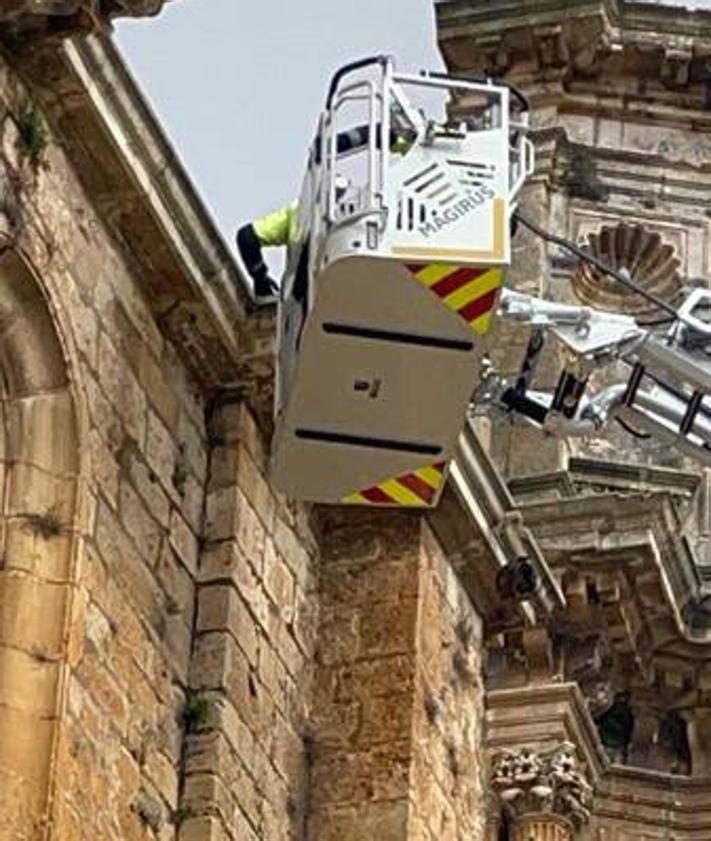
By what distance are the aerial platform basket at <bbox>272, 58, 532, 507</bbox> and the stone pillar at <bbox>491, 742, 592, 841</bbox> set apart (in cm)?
396

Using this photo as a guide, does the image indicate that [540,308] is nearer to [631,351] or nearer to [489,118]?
[631,351]

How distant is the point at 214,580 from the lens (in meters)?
15.6

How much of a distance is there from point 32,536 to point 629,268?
30.1 feet

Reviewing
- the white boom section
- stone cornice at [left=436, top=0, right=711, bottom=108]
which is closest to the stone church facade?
the white boom section

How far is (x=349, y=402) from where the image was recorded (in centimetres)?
1497

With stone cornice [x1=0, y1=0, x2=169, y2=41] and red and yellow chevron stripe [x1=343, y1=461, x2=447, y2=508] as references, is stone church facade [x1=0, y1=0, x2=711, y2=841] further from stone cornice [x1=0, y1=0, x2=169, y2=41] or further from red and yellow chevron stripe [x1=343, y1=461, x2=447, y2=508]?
red and yellow chevron stripe [x1=343, y1=461, x2=447, y2=508]

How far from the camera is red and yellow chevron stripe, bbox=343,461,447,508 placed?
51.5 ft

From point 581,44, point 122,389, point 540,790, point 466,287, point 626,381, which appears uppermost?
point 581,44

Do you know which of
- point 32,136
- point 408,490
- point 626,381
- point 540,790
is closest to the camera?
point 32,136

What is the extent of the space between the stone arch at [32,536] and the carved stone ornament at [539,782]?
517cm

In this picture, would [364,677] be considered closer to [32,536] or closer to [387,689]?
[387,689]

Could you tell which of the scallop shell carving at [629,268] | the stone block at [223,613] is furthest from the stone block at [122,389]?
the scallop shell carving at [629,268]

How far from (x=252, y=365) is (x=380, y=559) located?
3.75ft

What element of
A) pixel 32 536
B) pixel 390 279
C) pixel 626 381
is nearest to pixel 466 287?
pixel 390 279
